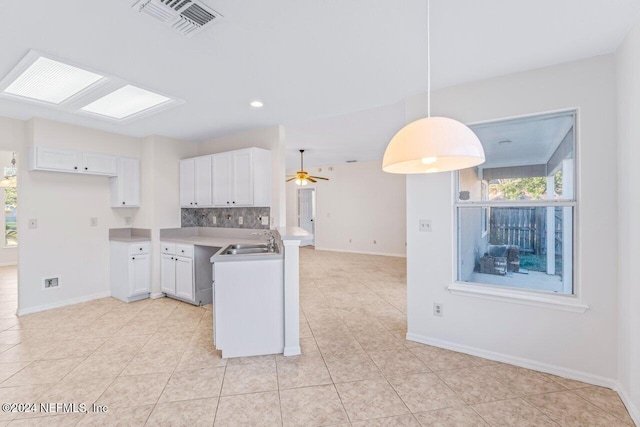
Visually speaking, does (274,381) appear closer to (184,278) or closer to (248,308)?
(248,308)

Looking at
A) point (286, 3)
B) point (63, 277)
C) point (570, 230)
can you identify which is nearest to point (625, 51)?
point (570, 230)

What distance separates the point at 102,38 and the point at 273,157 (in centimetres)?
228

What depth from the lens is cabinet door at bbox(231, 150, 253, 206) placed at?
3.92 metres

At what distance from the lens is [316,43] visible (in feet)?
6.68

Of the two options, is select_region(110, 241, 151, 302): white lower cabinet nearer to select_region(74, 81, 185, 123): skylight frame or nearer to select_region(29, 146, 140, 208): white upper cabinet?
select_region(29, 146, 140, 208): white upper cabinet

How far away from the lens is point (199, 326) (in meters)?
3.31

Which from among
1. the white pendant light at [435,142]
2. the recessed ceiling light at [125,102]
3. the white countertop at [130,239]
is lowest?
the white countertop at [130,239]

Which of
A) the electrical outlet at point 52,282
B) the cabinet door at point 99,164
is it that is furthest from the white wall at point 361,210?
the electrical outlet at point 52,282

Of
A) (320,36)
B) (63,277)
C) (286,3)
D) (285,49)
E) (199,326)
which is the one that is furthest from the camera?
(63,277)

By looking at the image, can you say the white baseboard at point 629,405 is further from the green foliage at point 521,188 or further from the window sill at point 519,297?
the green foliage at point 521,188

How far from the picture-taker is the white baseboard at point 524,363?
7.17 feet

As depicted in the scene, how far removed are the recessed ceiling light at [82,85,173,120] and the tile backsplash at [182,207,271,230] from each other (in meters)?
1.70

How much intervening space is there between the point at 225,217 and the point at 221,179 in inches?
29.0

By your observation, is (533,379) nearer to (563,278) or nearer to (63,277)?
(563,278)
